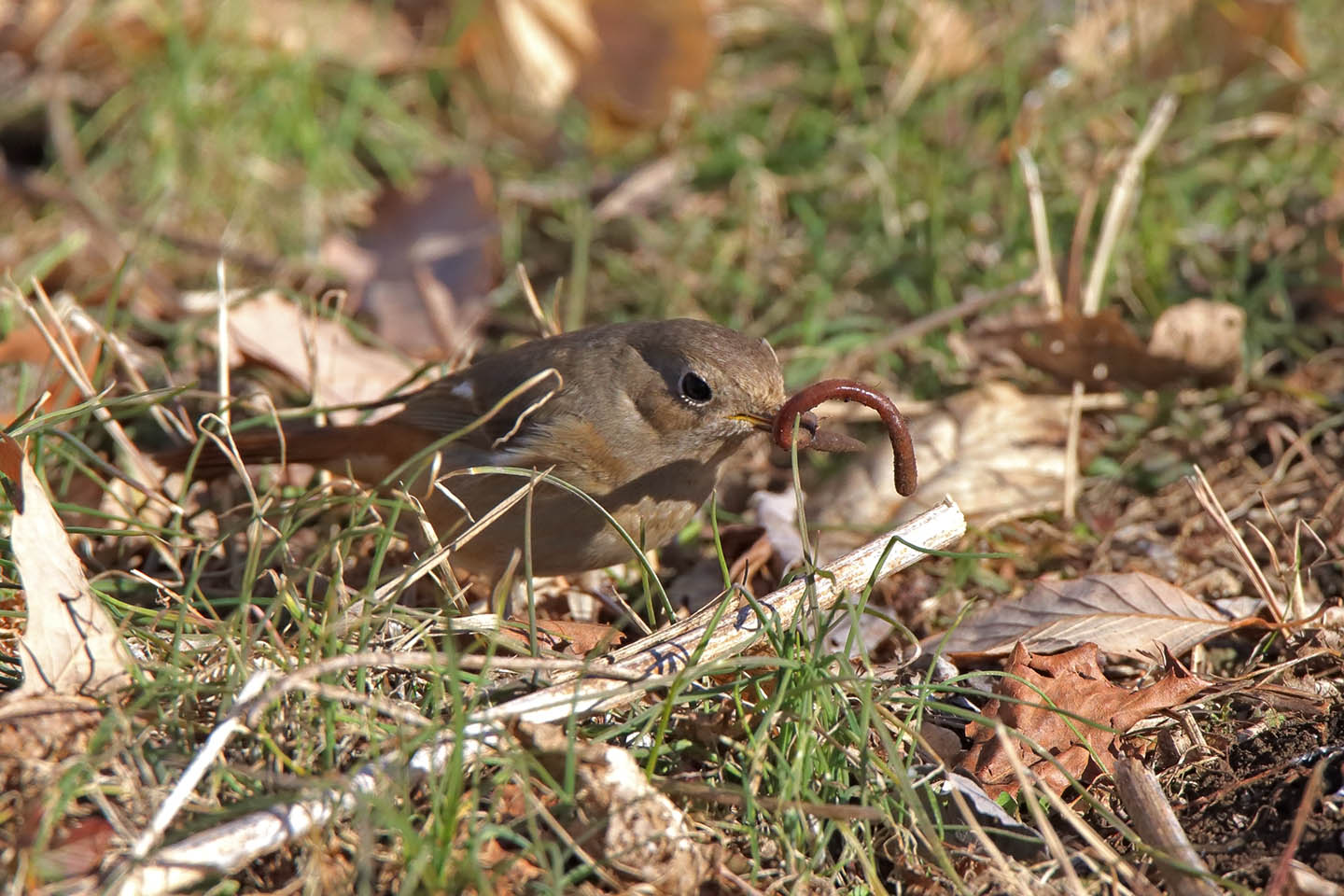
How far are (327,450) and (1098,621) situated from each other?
90.0 inches

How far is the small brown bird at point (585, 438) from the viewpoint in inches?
142

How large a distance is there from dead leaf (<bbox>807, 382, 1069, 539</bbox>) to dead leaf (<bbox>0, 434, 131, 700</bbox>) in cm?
220

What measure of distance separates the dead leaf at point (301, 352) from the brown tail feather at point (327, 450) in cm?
45

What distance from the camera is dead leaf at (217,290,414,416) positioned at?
4.57 metres

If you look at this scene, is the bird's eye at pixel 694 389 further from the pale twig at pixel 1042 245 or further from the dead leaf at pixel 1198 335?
the dead leaf at pixel 1198 335

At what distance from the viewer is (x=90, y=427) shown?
413cm

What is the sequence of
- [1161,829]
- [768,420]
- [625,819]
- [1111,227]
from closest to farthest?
1. [625,819]
2. [1161,829]
3. [768,420]
4. [1111,227]

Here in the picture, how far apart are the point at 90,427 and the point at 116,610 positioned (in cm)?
130

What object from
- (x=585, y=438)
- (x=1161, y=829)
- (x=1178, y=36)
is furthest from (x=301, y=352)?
(x=1178, y=36)

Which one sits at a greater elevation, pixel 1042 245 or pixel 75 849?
pixel 75 849

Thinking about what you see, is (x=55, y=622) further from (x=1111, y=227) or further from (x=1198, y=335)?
(x=1111, y=227)

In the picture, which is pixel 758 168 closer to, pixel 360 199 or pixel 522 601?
pixel 360 199

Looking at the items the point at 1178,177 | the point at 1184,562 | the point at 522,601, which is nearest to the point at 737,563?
the point at 522,601

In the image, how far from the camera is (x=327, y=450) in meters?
4.03
